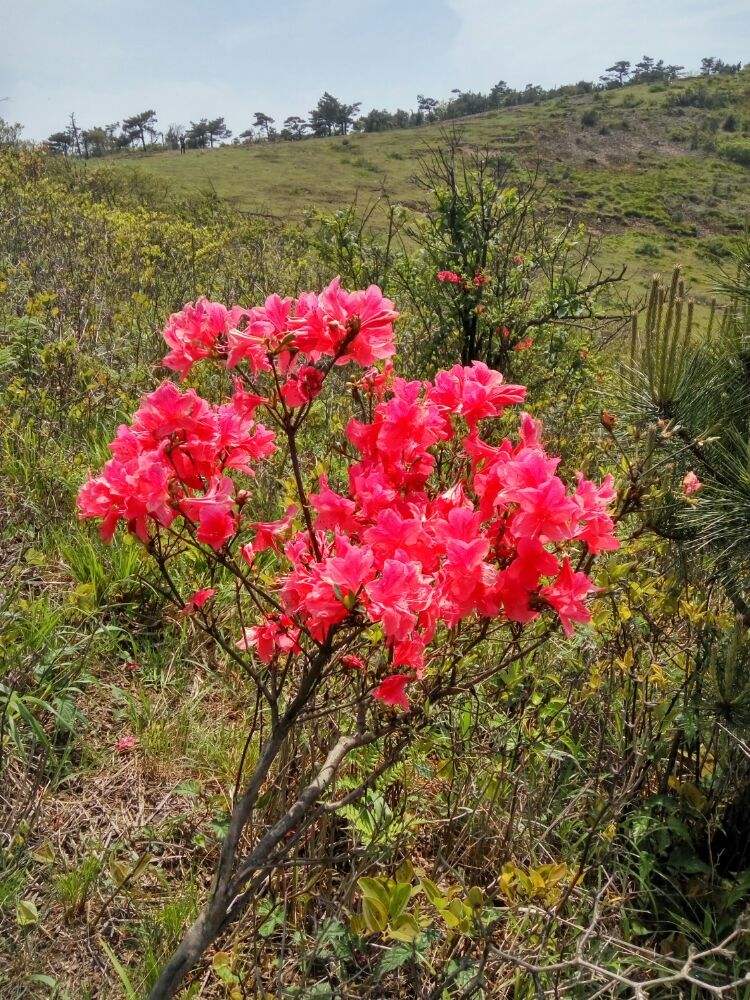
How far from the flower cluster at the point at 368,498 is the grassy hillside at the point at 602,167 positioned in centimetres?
2102

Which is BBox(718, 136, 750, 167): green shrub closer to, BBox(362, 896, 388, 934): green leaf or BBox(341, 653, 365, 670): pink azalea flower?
BBox(341, 653, 365, 670): pink azalea flower

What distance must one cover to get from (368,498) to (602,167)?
50.5m

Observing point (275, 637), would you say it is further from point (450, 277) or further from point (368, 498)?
point (450, 277)

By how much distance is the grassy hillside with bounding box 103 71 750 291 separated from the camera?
29.9 metres

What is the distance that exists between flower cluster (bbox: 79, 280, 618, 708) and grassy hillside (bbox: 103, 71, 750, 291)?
21.0 meters

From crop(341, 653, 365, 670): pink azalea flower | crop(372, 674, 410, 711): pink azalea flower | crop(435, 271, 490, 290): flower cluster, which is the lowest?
crop(341, 653, 365, 670): pink azalea flower

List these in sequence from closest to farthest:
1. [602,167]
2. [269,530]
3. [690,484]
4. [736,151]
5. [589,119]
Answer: [269,530], [690,484], [602,167], [736,151], [589,119]

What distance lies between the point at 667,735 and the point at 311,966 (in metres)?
1.35

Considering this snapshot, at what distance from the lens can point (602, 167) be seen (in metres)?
44.7

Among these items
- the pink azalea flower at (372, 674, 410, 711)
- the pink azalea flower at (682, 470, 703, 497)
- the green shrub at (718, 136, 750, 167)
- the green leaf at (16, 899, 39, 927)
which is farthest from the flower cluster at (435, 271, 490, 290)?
the green shrub at (718, 136, 750, 167)

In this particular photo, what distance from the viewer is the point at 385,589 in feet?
3.35

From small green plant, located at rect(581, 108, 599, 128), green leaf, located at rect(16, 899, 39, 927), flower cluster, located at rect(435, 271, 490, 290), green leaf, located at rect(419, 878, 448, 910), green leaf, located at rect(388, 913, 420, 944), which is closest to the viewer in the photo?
green leaf, located at rect(388, 913, 420, 944)

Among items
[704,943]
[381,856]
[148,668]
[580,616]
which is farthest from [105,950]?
[704,943]

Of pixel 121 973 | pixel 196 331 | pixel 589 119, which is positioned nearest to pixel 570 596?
pixel 196 331
